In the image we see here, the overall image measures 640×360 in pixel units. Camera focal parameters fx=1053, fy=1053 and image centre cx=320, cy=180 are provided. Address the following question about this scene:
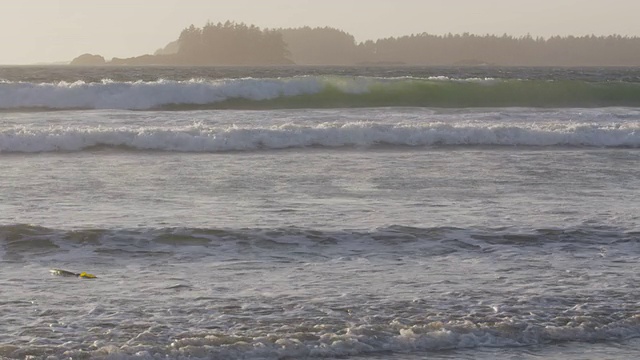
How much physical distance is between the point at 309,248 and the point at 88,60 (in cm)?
13532

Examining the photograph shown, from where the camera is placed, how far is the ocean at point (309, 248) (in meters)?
Answer: 5.43

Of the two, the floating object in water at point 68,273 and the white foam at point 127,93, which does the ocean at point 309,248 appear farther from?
the white foam at point 127,93

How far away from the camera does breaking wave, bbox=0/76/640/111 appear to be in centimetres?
2542

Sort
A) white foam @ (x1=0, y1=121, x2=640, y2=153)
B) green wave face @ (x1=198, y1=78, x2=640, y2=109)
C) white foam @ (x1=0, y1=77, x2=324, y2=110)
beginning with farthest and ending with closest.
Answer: green wave face @ (x1=198, y1=78, x2=640, y2=109)
white foam @ (x1=0, y1=77, x2=324, y2=110)
white foam @ (x1=0, y1=121, x2=640, y2=153)

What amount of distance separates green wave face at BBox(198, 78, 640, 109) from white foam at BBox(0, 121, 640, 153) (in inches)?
393

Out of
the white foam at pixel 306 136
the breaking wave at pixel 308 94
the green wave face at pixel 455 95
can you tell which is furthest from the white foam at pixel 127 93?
the white foam at pixel 306 136

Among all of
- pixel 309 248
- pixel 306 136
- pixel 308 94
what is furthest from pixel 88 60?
pixel 309 248

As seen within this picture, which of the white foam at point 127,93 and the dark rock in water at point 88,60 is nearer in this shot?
the white foam at point 127,93

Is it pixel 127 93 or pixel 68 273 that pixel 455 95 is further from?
pixel 68 273

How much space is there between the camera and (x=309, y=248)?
24.6ft

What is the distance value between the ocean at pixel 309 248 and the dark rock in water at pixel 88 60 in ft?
409

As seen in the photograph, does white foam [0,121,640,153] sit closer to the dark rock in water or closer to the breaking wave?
the breaking wave

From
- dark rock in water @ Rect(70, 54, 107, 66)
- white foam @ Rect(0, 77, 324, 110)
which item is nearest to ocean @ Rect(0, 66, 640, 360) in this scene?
white foam @ Rect(0, 77, 324, 110)

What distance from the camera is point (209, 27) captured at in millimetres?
123062
